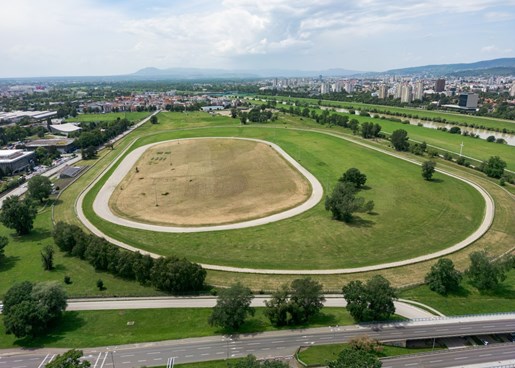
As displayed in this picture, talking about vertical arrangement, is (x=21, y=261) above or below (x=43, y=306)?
below

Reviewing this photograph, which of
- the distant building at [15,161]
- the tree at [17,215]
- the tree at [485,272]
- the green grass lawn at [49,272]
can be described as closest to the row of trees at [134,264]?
the green grass lawn at [49,272]

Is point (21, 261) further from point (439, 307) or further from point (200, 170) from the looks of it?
point (439, 307)

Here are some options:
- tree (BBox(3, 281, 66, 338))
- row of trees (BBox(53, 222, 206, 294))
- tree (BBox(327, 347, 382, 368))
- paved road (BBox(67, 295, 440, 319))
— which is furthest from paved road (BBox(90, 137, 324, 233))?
tree (BBox(327, 347, 382, 368))

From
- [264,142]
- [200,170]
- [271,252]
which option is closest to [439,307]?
[271,252]

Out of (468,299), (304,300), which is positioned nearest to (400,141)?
(468,299)

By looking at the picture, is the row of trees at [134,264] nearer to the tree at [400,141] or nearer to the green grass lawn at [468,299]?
the green grass lawn at [468,299]

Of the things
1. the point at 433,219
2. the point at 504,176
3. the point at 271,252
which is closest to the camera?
the point at 271,252
